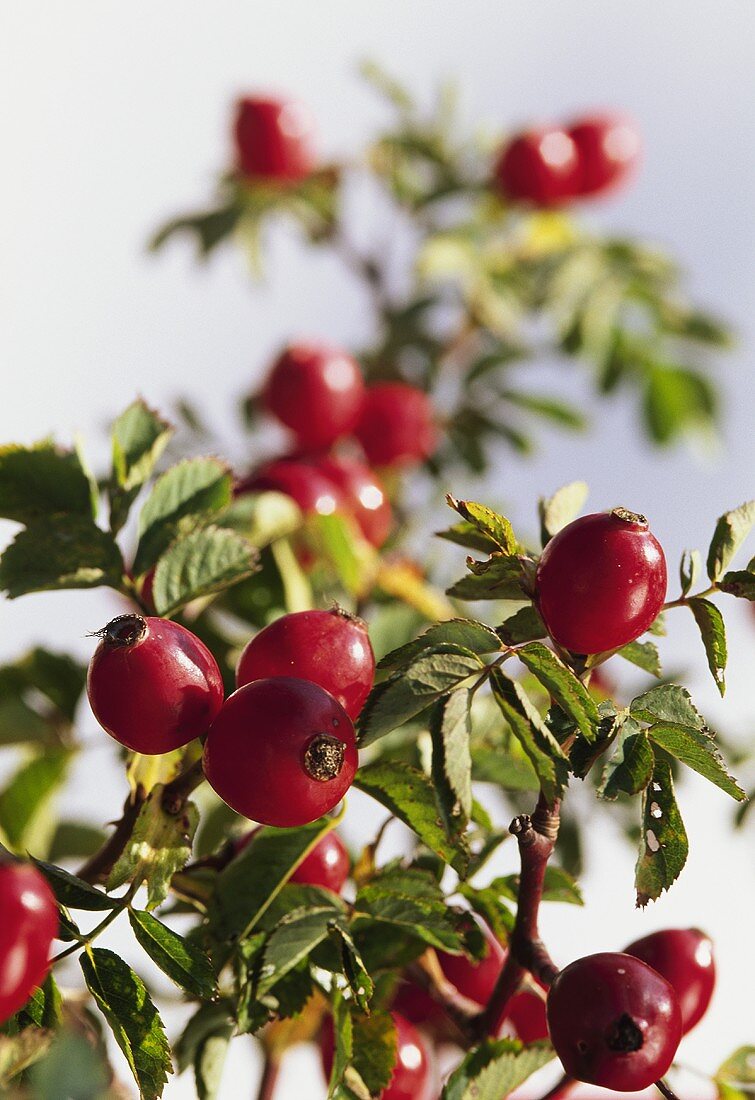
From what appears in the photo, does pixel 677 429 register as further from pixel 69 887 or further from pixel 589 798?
pixel 69 887

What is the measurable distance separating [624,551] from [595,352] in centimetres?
319

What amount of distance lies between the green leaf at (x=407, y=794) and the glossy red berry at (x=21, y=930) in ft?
1.86

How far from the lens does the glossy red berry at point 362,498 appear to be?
3.25 metres

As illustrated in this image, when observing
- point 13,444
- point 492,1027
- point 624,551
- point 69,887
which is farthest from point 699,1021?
point 13,444

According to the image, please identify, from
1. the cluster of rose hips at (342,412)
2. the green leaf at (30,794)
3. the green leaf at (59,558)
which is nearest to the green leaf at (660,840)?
the green leaf at (59,558)

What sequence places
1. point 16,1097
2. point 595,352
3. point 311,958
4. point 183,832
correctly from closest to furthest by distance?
point 16,1097, point 183,832, point 311,958, point 595,352

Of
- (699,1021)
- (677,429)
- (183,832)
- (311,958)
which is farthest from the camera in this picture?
(677,429)

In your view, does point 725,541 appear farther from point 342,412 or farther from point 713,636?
point 342,412

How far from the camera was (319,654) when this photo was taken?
152 cm

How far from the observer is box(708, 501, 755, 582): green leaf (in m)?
1.56

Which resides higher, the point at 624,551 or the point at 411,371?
the point at 624,551

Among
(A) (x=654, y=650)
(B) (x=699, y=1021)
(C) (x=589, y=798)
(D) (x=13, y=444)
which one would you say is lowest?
(C) (x=589, y=798)

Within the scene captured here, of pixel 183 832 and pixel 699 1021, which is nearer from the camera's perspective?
pixel 183 832

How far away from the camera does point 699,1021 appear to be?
74.4 inches
